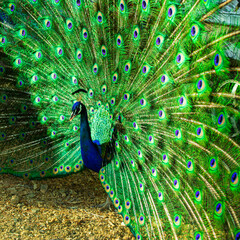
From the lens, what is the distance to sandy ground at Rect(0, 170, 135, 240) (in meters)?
2.27

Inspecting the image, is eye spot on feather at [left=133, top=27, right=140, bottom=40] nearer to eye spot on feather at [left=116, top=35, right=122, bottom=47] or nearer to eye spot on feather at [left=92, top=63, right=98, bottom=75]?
eye spot on feather at [left=116, top=35, right=122, bottom=47]

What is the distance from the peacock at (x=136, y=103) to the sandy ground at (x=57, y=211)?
22 cm

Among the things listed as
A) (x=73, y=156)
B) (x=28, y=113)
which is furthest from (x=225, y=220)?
(x=28, y=113)

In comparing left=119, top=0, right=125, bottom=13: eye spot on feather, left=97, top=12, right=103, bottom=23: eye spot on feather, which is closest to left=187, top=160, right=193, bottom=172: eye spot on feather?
left=119, top=0, right=125, bottom=13: eye spot on feather

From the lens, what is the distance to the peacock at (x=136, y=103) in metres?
1.46

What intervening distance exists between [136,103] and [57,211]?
62.2 inches

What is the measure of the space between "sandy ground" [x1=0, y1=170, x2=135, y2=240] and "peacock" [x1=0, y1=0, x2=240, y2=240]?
216mm


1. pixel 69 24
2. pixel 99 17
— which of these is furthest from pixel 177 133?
pixel 69 24

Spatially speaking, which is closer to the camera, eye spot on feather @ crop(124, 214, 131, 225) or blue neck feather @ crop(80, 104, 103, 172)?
eye spot on feather @ crop(124, 214, 131, 225)

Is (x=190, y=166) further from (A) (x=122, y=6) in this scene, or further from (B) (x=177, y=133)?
(A) (x=122, y=6)

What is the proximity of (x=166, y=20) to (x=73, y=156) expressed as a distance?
2.12m

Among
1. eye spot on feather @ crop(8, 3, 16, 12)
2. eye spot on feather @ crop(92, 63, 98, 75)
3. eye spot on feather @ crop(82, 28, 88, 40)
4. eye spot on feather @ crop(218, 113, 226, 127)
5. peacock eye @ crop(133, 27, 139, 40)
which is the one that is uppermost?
peacock eye @ crop(133, 27, 139, 40)

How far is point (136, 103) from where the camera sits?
2197mm

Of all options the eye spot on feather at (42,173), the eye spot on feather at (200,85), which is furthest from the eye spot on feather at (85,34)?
the eye spot on feather at (42,173)
